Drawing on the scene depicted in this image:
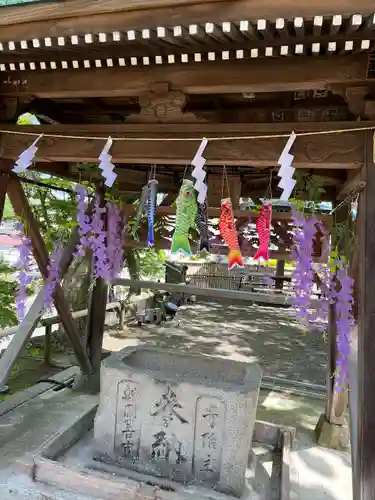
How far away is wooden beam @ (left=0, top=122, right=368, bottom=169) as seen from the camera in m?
3.24

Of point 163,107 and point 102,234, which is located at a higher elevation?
point 163,107

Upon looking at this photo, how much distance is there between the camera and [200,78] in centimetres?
345

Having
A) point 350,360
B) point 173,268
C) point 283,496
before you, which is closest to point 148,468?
point 283,496

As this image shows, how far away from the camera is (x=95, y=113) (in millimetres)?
4828

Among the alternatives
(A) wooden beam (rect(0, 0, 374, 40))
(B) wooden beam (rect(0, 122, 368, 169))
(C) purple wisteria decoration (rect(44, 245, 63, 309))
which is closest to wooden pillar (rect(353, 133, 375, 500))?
(B) wooden beam (rect(0, 122, 368, 169))

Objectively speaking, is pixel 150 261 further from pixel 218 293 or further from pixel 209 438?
pixel 209 438

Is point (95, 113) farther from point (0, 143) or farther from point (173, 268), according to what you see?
point (173, 268)

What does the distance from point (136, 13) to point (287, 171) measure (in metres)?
1.58

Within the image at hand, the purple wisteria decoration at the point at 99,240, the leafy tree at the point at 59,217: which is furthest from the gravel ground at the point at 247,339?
the purple wisteria decoration at the point at 99,240

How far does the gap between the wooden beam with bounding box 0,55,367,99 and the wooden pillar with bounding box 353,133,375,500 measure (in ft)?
2.51

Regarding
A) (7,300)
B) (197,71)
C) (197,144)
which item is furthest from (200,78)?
(7,300)

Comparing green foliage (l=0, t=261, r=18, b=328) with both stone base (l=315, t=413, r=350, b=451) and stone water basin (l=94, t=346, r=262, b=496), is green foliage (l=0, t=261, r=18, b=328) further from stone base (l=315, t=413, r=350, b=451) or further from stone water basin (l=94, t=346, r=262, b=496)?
stone base (l=315, t=413, r=350, b=451)

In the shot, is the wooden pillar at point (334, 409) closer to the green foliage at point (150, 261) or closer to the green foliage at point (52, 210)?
the green foliage at point (52, 210)

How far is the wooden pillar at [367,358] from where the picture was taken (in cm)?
300
